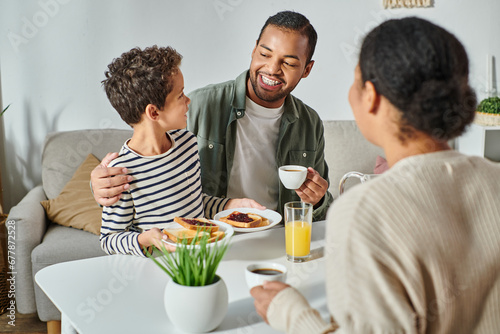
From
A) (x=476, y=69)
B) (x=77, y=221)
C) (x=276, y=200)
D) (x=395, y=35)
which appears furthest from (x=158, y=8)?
(x=395, y=35)

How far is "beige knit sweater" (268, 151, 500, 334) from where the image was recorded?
0.77 m

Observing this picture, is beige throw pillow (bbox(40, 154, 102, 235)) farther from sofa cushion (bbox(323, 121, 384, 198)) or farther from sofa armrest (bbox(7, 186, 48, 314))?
sofa cushion (bbox(323, 121, 384, 198))

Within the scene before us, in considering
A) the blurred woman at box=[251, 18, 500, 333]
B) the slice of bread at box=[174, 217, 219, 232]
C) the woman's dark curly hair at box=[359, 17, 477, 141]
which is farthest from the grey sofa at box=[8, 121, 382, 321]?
the woman's dark curly hair at box=[359, 17, 477, 141]

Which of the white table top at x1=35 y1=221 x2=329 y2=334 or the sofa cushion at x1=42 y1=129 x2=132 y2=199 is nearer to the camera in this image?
the white table top at x1=35 y1=221 x2=329 y2=334

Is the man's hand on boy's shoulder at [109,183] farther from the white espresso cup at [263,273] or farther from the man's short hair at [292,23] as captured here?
the man's short hair at [292,23]

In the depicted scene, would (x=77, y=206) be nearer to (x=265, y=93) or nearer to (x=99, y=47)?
(x=99, y=47)

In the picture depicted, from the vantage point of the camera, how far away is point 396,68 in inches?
33.1

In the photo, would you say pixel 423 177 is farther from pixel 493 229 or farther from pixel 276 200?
pixel 276 200

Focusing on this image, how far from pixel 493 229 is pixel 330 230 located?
260mm

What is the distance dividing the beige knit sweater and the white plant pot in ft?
0.88

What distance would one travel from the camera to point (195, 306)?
1034 millimetres

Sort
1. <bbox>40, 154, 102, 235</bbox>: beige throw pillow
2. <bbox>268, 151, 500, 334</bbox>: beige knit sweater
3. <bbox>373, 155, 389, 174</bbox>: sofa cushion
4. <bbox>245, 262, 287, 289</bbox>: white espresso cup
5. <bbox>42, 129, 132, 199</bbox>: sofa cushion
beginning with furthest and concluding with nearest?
<bbox>373, 155, 389, 174</bbox>: sofa cushion < <bbox>42, 129, 132, 199</bbox>: sofa cushion < <bbox>40, 154, 102, 235</bbox>: beige throw pillow < <bbox>245, 262, 287, 289</bbox>: white espresso cup < <bbox>268, 151, 500, 334</bbox>: beige knit sweater

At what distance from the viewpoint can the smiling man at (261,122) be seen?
201cm

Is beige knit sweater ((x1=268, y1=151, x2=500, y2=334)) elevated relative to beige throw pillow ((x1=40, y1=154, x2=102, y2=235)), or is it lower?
elevated
